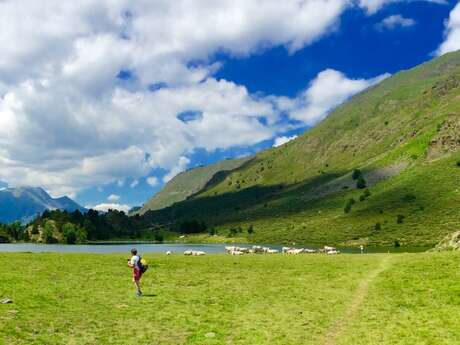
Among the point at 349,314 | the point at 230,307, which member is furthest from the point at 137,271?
the point at 349,314

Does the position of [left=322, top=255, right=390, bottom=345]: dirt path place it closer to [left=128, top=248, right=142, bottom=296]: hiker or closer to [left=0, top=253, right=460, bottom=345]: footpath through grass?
[left=0, top=253, right=460, bottom=345]: footpath through grass

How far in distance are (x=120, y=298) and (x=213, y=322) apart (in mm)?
9339

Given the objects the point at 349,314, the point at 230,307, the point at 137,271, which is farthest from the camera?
the point at 137,271

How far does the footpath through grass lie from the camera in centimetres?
2439

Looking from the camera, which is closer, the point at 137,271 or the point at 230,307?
the point at 230,307

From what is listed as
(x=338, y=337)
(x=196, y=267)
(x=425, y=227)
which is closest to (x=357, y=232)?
(x=425, y=227)

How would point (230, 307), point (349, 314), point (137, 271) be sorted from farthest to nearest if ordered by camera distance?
1. point (137, 271)
2. point (230, 307)
3. point (349, 314)

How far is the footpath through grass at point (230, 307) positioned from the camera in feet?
80.0

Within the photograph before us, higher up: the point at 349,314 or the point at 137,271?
the point at 137,271

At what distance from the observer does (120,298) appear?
109 ft

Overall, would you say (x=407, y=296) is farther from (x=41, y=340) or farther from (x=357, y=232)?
(x=357, y=232)

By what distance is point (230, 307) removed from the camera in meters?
31.9

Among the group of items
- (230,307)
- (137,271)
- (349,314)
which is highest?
(137,271)

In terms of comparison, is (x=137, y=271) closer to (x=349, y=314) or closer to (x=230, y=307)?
(x=230, y=307)
